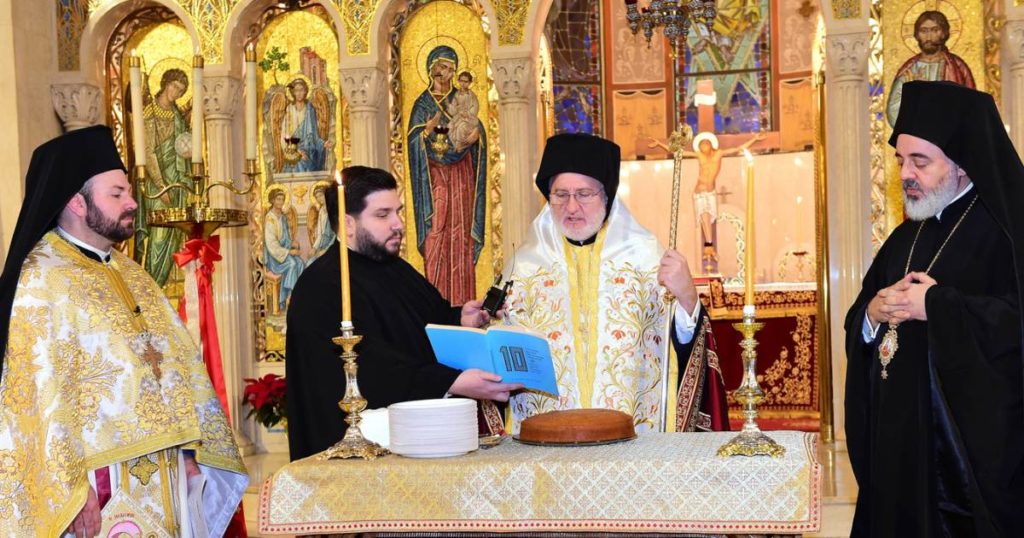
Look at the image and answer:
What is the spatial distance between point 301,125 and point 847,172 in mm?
4453

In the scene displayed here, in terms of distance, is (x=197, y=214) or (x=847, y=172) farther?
(x=847, y=172)

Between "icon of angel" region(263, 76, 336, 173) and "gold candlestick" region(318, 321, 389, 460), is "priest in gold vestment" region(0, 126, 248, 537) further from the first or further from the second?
"icon of angel" region(263, 76, 336, 173)

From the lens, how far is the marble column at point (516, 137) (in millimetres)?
8930

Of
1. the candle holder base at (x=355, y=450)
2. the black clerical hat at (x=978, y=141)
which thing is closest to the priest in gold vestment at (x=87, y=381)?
the candle holder base at (x=355, y=450)

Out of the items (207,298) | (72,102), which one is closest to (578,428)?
(207,298)

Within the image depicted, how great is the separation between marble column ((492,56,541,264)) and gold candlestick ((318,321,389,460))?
584 centimetres

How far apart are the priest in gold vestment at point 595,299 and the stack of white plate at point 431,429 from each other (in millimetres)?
1004

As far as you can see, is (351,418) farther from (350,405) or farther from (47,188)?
(47,188)

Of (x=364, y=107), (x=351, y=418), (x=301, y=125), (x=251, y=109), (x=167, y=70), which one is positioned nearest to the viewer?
(x=351, y=418)

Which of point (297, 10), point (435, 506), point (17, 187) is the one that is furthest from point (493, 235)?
point (435, 506)

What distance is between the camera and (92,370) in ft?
12.4

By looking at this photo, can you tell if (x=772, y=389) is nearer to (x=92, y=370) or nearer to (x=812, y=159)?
(x=812, y=159)

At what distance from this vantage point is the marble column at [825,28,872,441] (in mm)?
8344

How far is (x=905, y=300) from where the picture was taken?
Result: 11.6 ft
